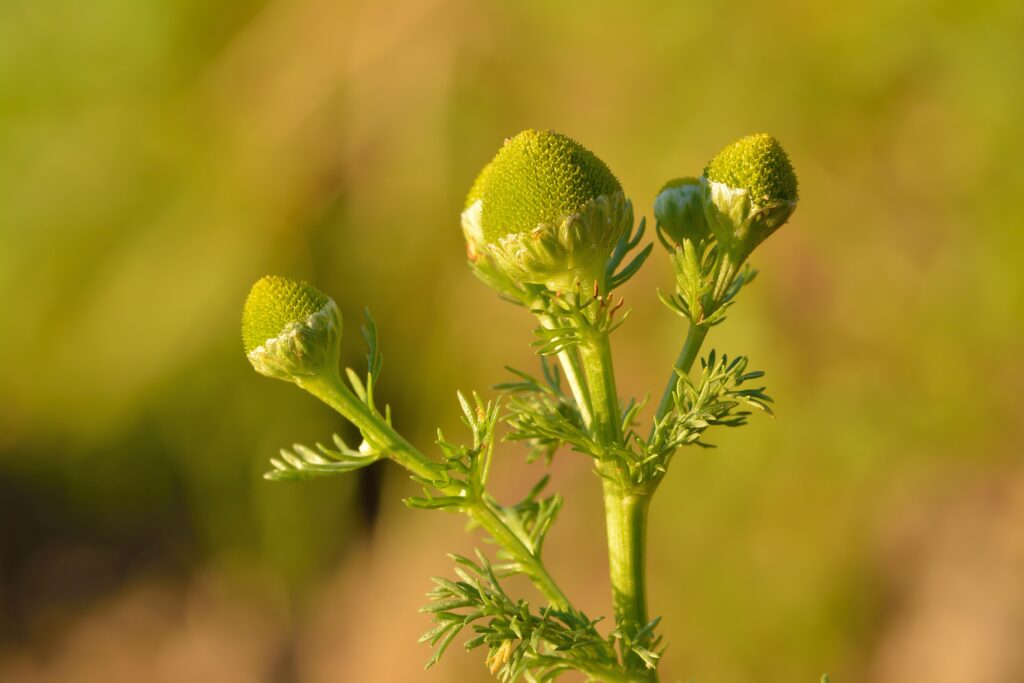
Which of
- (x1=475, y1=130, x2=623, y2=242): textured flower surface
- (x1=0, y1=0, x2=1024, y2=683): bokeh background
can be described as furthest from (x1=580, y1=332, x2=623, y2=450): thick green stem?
(x1=0, y1=0, x2=1024, y2=683): bokeh background

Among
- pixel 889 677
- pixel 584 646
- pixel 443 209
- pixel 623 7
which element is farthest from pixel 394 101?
pixel 584 646

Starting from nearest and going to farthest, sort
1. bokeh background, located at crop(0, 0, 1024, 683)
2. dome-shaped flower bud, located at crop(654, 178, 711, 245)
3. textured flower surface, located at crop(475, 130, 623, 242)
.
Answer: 1. textured flower surface, located at crop(475, 130, 623, 242)
2. dome-shaped flower bud, located at crop(654, 178, 711, 245)
3. bokeh background, located at crop(0, 0, 1024, 683)

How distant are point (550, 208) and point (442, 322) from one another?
2.55 meters

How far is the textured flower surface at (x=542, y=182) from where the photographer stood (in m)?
0.80

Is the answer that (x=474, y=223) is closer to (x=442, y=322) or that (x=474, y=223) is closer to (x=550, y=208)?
(x=550, y=208)

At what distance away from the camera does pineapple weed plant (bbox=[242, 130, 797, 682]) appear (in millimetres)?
809

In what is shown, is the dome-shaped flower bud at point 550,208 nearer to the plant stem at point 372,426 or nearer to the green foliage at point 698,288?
the green foliage at point 698,288

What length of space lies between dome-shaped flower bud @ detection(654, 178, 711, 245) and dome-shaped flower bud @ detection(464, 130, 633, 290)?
96 mm

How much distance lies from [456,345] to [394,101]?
0.92 m

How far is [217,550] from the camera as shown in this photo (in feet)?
11.5

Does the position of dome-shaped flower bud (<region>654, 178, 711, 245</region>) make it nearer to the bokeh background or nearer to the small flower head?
the small flower head

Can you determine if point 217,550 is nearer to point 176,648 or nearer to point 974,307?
point 176,648

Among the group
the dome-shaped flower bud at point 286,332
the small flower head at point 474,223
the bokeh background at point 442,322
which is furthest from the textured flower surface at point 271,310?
the bokeh background at point 442,322

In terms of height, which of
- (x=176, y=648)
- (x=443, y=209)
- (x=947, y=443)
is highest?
(x=443, y=209)
